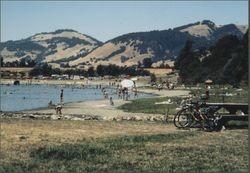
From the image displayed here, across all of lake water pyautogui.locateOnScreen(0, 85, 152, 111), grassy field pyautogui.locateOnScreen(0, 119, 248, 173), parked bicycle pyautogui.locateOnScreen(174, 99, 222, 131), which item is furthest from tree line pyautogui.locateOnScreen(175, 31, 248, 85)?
grassy field pyautogui.locateOnScreen(0, 119, 248, 173)

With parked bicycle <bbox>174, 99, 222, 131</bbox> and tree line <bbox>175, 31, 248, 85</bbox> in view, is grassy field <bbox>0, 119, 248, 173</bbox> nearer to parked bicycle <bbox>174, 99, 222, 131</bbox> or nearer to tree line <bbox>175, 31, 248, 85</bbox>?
parked bicycle <bbox>174, 99, 222, 131</bbox>

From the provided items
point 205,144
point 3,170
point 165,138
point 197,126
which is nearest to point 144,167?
point 3,170

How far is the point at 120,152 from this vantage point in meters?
15.4

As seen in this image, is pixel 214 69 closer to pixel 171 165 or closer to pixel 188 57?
pixel 188 57


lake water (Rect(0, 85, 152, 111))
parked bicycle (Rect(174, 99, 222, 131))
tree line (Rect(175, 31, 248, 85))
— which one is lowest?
lake water (Rect(0, 85, 152, 111))

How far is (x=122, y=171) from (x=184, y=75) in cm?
Answer: 15080

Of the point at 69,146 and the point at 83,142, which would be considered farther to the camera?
the point at 83,142

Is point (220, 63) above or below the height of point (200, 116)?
above

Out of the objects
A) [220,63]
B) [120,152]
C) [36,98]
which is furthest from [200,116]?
[220,63]

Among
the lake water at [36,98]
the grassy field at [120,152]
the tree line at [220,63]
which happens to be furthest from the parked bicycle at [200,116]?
the tree line at [220,63]

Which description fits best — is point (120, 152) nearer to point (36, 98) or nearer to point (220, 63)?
point (36, 98)

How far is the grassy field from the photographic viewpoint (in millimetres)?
12867

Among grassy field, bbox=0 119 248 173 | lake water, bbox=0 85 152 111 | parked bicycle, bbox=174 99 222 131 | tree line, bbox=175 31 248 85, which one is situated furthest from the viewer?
tree line, bbox=175 31 248 85

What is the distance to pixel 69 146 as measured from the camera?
16.5 m
